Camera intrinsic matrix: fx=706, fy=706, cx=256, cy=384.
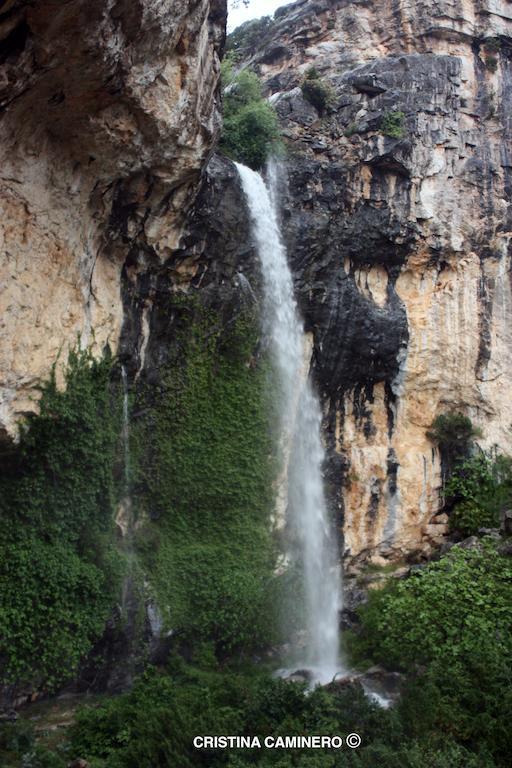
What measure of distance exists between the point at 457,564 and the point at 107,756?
5.63 meters

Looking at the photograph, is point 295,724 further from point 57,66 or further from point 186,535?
point 57,66

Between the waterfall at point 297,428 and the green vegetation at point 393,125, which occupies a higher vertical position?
the green vegetation at point 393,125

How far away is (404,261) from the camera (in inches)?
611

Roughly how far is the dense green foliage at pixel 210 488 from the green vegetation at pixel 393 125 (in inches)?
222

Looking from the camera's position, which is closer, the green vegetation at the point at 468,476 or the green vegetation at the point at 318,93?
the green vegetation at the point at 468,476

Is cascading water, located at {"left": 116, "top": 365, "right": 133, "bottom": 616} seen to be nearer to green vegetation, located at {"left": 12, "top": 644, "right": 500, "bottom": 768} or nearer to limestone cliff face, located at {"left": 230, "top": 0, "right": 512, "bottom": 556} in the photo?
green vegetation, located at {"left": 12, "top": 644, "right": 500, "bottom": 768}

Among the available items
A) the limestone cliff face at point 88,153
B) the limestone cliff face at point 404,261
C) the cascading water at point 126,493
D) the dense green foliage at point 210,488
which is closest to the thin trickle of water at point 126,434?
the cascading water at point 126,493

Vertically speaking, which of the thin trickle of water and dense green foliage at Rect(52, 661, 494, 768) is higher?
the thin trickle of water

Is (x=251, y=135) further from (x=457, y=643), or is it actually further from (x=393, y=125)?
(x=457, y=643)

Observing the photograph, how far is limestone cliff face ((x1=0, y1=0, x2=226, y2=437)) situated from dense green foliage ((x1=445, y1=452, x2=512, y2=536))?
811 centimetres

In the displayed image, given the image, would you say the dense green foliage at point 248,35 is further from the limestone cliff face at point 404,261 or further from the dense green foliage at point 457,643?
the dense green foliage at point 457,643

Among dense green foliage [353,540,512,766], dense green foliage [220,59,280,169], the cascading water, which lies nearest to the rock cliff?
the cascading water

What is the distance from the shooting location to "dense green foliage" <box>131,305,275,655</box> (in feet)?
39.1

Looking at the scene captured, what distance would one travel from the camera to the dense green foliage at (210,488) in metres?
11.9
